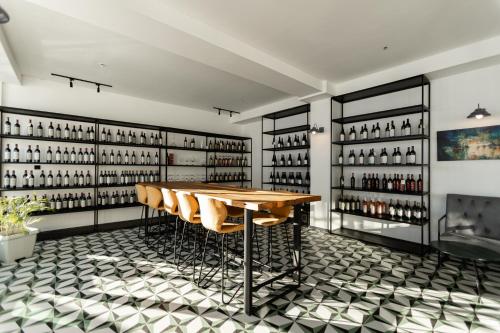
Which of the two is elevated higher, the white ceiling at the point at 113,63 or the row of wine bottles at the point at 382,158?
the white ceiling at the point at 113,63

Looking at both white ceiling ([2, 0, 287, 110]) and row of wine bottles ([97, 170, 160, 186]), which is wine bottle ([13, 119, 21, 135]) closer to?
white ceiling ([2, 0, 287, 110])

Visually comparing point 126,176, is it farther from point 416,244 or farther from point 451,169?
point 451,169

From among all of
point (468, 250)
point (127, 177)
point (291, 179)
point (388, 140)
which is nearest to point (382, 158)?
point (388, 140)

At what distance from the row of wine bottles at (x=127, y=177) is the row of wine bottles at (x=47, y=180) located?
0.23m

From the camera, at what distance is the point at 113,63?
355cm

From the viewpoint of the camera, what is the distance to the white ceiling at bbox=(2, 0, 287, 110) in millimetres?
2639

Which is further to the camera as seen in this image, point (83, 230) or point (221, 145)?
point (221, 145)

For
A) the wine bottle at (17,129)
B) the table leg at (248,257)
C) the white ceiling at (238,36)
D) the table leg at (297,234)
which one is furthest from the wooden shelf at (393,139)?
the wine bottle at (17,129)

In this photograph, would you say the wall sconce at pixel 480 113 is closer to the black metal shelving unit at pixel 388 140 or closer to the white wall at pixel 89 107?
the black metal shelving unit at pixel 388 140

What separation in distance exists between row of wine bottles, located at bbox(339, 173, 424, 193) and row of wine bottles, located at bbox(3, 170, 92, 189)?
16.4 ft

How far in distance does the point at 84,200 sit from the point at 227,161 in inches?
130

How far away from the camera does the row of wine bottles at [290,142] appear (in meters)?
Result: 5.29

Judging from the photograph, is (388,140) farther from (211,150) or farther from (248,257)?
(211,150)

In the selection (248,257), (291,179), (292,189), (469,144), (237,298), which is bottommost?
(237,298)
